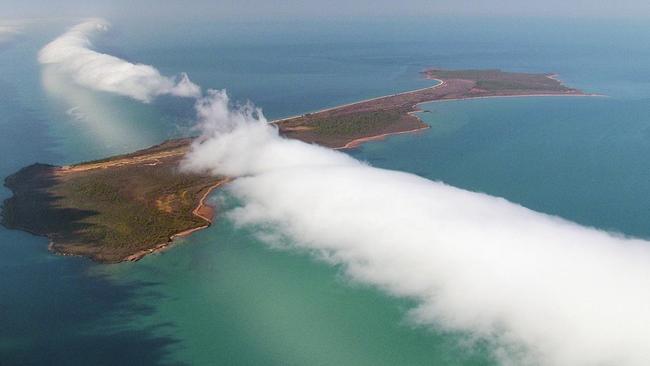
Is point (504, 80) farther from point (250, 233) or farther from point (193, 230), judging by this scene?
point (193, 230)

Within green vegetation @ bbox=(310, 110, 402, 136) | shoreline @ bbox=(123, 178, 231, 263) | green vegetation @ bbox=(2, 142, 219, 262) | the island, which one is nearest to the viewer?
shoreline @ bbox=(123, 178, 231, 263)

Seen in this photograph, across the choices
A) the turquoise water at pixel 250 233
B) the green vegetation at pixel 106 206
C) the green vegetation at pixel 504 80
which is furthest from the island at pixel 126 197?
the green vegetation at pixel 504 80

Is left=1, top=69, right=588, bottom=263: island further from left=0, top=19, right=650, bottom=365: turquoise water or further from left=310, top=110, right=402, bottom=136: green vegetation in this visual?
left=0, top=19, right=650, bottom=365: turquoise water

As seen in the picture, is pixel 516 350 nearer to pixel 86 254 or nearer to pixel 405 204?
pixel 405 204

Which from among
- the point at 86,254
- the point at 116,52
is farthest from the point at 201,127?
the point at 116,52

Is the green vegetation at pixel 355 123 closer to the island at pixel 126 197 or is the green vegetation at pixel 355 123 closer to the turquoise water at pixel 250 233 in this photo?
the island at pixel 126 197

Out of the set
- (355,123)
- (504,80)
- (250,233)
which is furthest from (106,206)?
(504,80)

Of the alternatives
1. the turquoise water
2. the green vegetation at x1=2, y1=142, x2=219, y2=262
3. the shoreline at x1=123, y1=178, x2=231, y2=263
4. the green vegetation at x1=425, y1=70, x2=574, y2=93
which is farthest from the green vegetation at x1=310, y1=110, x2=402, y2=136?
the green vegetation at x1=425, y1=70, x2=574, y2=93
